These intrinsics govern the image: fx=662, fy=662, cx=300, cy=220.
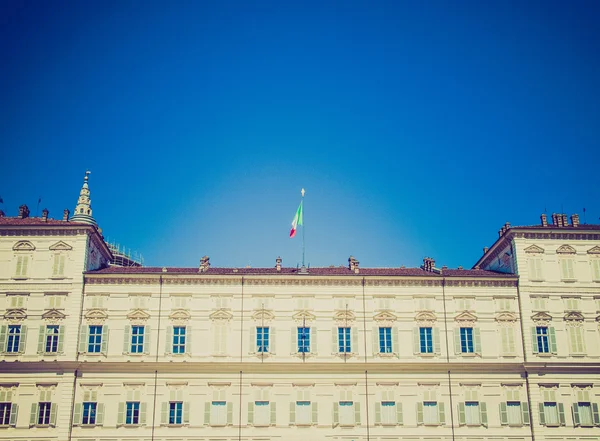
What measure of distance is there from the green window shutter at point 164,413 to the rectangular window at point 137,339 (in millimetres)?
4484

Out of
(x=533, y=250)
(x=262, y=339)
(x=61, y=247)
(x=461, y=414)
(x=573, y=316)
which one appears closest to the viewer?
(x=461, y=414)

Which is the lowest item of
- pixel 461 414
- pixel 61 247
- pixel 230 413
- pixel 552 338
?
pixel 461 414

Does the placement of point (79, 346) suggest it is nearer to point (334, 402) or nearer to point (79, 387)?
point (79, 387)

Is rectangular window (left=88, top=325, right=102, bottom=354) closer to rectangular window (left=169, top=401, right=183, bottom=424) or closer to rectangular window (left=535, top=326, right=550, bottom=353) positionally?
rectangular window (left=169, top=401, right=183, bottom=424)

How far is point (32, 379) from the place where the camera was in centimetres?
4934

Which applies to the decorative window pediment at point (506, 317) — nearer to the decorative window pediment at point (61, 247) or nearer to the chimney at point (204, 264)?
the chimney at point (204, 264)

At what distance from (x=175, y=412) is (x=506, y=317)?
26.8 metres

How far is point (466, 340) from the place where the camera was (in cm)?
5241

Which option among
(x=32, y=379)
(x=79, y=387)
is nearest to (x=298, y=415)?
(x=79, y=387)

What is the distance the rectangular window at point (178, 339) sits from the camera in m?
51.2

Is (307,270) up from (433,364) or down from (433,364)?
up

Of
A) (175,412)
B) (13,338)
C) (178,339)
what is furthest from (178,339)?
(13,338)

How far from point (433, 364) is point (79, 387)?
26959 mm

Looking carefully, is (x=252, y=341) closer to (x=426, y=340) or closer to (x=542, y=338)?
(x=426, y=340)
